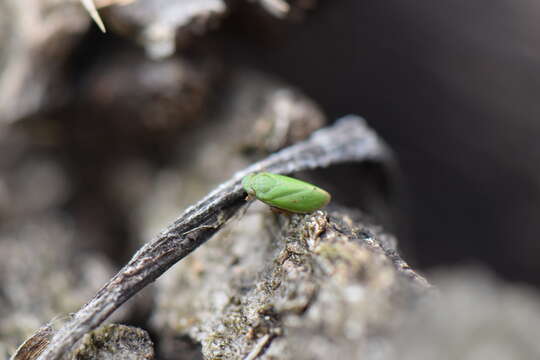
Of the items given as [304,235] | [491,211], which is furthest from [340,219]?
[491,211]

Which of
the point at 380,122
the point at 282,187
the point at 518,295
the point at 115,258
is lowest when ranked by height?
the point at 115,258

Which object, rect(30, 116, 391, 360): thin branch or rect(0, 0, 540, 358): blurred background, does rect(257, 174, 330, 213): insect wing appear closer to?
rect(30, 116, 391, 360): thin branch

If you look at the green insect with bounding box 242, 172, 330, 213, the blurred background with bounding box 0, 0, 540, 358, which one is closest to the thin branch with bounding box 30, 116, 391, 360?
the green insect with bounding box 242, 172, 330, 213

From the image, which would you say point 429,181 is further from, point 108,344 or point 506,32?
point 108,344

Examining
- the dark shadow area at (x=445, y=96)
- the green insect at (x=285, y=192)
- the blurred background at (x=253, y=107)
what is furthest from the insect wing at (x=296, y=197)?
the dark shadow area at (x=445, y=96)

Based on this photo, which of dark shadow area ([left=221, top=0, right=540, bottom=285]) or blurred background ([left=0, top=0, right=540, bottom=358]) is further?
dark shadow area ([left=221, top=0, right=540, bottom=285])

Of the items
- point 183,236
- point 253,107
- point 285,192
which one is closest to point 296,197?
point 285,192
